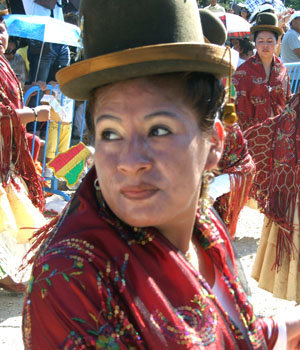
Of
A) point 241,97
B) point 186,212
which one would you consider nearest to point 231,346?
point 186,212

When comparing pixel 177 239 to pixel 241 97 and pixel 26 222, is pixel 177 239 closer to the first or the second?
pixel 26 222

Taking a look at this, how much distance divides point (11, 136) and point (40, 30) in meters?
3.26

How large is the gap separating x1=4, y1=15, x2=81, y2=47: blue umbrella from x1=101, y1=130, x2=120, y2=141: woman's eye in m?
5.92

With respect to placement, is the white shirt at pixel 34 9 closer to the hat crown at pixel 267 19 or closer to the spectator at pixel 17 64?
the spectator at pixel 17 64

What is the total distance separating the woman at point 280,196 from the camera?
378 centimetres

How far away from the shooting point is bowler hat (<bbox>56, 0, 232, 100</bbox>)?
1279 mm

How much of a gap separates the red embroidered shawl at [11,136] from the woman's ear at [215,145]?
2896 millimetres

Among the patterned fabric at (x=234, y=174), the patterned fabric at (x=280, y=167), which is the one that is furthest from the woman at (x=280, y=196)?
the patterned fabric at (x=234, y=174)

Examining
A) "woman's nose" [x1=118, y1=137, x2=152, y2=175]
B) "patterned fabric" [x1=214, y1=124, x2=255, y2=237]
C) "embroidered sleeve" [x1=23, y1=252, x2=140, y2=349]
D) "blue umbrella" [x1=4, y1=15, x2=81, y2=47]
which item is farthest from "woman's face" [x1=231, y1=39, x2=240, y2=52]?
"embroidered sleeve" [x1=23, y1=252, x2=140, y2=349]

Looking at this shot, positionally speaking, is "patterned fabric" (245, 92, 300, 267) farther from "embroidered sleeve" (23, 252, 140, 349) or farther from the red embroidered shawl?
"embroidered sleeve" (23, 252, 140, 349)

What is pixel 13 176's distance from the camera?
442 centimetres

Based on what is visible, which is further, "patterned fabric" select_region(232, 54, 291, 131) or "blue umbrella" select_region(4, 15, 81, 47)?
"blue umbrella" select_region(4, 15, 81, 47)

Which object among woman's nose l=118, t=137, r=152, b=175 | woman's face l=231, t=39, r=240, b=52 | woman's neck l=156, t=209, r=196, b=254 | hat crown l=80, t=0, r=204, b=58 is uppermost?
woman's face l=231, t=39, r=240, b=52

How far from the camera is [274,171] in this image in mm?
3908
